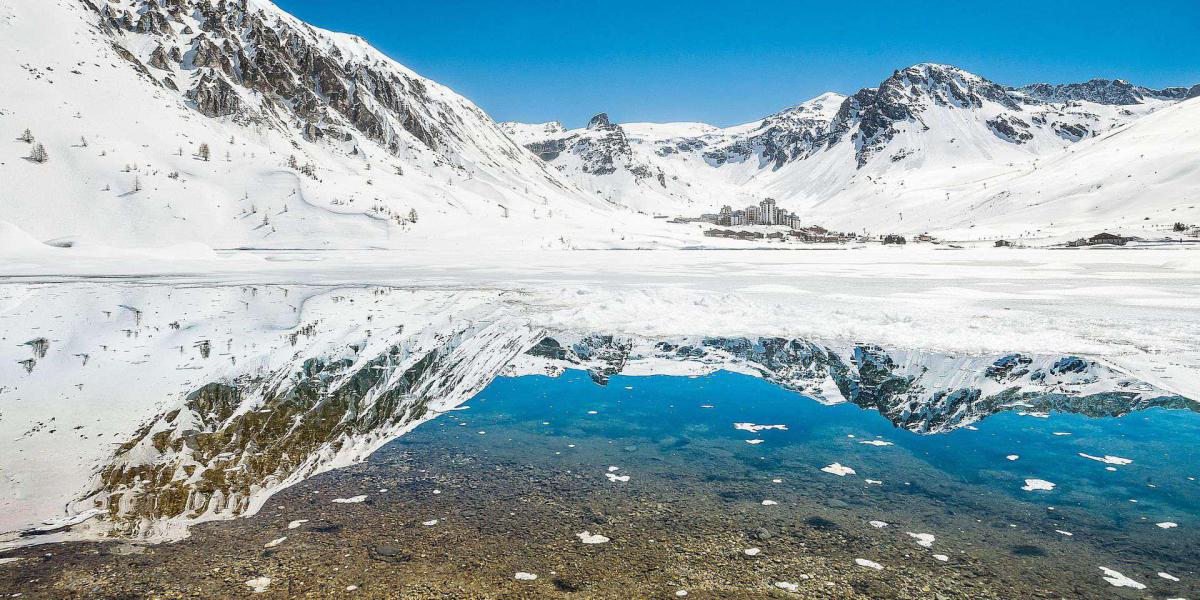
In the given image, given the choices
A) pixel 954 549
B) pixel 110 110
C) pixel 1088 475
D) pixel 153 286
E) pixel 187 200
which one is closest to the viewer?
pixel 954 549

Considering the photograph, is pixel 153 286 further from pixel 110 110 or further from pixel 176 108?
pixel 176 108

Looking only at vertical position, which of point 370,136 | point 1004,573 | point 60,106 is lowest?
point 1004,573

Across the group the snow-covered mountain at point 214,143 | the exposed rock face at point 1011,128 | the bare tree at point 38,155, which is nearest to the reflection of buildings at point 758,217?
the snow-covered mountain at point 214,143

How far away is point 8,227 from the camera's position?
2678 cm

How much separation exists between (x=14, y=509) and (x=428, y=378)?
4.36 meters

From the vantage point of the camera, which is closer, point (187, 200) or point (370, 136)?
point (187, 200)

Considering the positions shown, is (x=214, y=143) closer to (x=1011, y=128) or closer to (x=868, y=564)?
(x=868, y=564)

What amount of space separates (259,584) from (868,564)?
370 centimetres

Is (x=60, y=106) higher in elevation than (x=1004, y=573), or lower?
higher

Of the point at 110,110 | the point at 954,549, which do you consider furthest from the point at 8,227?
the point at 954,549

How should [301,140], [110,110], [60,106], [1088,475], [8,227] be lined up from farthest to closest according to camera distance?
1. [301,140]
2. [110,110]
3. [60,106]
4. [8,227]
5. [1088,475]

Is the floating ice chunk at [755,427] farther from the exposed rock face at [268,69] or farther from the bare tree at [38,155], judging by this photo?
the exposed rock face at [268,69]

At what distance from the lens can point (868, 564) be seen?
4.00 meters

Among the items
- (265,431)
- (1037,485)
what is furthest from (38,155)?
Answer: (1037,485)
